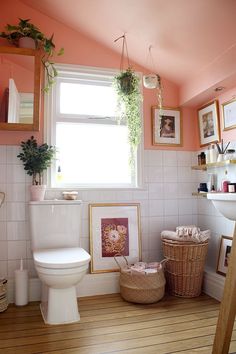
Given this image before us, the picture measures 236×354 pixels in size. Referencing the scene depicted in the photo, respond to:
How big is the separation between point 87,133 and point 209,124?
3.99 feet

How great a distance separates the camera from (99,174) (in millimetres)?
2861

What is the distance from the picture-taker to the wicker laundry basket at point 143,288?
2.35m

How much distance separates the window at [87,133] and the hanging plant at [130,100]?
4.6 inches

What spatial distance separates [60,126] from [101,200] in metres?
0.83

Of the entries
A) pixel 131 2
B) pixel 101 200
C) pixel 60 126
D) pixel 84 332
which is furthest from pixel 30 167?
pixel 131 2

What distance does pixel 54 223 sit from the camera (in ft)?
7.82

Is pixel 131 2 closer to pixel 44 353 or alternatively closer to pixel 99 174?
pixel 99 174

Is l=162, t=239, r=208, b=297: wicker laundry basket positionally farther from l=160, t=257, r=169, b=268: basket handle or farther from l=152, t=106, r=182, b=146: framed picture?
l=152, t=106, r=182, b=146: framed picture

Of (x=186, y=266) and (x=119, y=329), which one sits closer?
(x=119, y=329)

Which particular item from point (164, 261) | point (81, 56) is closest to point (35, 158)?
point (81, 56)

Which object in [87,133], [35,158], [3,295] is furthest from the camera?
[87,133]

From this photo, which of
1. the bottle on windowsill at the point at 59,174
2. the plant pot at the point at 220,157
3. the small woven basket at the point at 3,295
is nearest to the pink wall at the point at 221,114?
the plant pot at the point at 220,157

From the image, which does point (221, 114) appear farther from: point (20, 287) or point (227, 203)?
point (20, 287)

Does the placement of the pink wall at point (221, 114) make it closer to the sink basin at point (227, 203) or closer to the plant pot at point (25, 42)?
the sink basin at point (227, 203)
